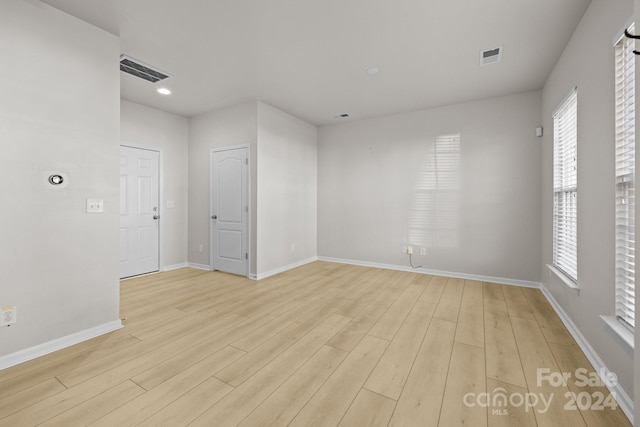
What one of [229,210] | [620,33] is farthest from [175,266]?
[620,33]

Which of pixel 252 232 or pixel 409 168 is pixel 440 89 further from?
pixel 252 232

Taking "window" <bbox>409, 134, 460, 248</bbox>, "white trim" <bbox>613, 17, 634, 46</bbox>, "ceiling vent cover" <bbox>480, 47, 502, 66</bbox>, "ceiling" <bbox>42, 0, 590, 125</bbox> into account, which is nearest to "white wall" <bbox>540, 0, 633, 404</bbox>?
"white trim" <bbox>613, 17, 634, 46</bbox>

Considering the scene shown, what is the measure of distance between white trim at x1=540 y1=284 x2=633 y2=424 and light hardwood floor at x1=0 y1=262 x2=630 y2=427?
50mm

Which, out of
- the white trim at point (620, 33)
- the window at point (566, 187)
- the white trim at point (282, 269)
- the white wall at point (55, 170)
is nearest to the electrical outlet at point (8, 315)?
the white wall at point (55, 170)

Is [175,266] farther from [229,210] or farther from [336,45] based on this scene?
[336,45]

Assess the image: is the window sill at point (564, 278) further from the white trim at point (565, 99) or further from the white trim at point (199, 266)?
the white trim at point (199, 266)

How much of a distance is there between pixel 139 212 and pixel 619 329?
569 centimetres

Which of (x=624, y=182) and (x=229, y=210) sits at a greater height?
(x=624, y=182)

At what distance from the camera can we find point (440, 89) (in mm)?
3818

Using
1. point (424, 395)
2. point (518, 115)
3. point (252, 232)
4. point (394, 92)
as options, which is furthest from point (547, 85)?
point (252, 232)

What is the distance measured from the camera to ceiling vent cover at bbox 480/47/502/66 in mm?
2876

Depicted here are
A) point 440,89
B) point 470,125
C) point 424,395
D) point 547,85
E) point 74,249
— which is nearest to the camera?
point 424,395

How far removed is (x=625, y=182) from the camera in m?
1.69

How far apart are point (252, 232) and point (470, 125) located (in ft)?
12.7
